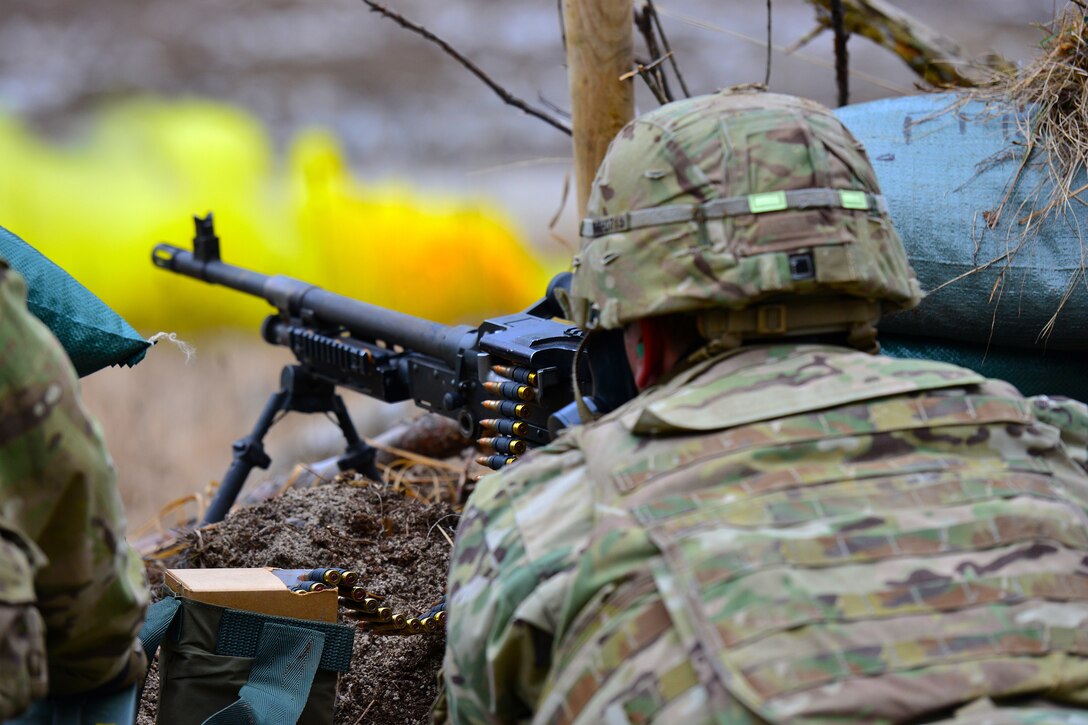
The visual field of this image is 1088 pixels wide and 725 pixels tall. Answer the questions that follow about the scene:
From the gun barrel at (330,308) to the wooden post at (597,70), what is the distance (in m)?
0.57

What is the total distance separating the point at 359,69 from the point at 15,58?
131 centimetres

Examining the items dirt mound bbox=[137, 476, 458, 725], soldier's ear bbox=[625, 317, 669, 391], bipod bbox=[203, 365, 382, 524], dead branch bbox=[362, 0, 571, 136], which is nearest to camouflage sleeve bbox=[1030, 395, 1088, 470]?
soldier's ear bbox=[625, 317, 669, 391]

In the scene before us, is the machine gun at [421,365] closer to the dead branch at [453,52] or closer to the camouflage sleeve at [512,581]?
the camouflage sleeve at [512,581]

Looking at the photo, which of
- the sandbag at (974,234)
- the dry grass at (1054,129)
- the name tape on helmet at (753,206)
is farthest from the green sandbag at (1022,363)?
the name tape on helmet at (753,206)

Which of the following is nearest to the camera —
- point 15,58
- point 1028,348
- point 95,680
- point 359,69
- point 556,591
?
point 556,591

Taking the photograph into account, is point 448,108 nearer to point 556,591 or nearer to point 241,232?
point 241,232

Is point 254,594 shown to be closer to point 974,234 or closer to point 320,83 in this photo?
point 974,234

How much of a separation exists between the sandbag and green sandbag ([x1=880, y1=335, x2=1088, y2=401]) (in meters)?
0.04

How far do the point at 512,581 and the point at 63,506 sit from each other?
52 centimetres

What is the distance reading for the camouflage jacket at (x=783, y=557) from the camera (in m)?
1.17

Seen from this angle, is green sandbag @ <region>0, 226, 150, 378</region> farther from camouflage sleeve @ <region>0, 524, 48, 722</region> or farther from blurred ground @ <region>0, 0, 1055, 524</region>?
blurred ground @ <region>0, 0, 1055, 524</region>

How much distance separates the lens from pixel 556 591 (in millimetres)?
1323

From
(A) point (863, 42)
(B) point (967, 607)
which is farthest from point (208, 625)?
(A) point (863, 42)

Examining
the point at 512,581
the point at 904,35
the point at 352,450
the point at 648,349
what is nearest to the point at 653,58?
the point at 904,35
